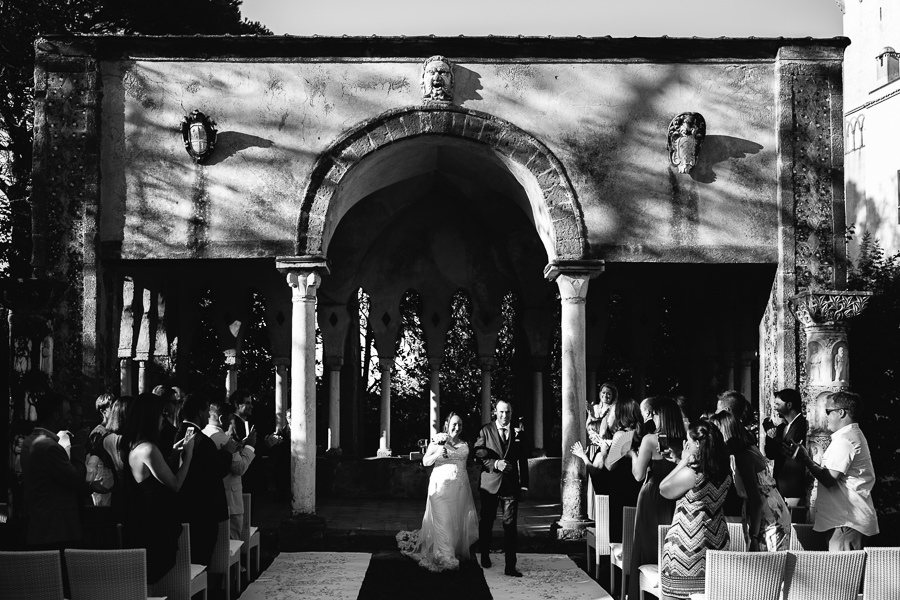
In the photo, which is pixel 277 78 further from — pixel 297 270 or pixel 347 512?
pixel 347 512

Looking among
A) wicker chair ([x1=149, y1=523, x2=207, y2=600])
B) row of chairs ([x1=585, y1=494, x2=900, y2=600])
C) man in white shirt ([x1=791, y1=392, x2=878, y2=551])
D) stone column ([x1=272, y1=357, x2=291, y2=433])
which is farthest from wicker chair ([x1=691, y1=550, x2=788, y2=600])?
stone column ([x1=272, y1=357, x2=291, y2=433])

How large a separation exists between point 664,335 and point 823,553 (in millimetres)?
17742

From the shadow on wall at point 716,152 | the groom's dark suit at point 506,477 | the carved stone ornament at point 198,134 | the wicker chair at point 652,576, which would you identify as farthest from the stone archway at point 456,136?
the wicker chair at point 652,576

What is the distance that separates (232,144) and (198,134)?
1.31 ft

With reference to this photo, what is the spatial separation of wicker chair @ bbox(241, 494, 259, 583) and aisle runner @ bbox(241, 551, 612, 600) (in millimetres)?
126

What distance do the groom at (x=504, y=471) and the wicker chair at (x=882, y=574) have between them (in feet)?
13.3

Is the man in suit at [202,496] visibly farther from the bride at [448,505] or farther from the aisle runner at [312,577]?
the bride at [448,505]

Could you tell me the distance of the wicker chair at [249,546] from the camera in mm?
9391

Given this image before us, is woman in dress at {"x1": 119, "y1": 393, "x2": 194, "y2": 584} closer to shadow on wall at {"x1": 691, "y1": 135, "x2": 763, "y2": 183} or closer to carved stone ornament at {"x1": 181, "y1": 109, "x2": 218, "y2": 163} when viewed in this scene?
carved stone ornament at {"x1": 181, "y1": 109, "x2": 218, "y2": 163}

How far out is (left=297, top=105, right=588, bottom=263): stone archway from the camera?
12.3m

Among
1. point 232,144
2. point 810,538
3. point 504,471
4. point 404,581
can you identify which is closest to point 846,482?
point 810,538

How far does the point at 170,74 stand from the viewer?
492 inches

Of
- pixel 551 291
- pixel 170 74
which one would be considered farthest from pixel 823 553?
pixel 551 291

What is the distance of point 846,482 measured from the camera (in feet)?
24.0
